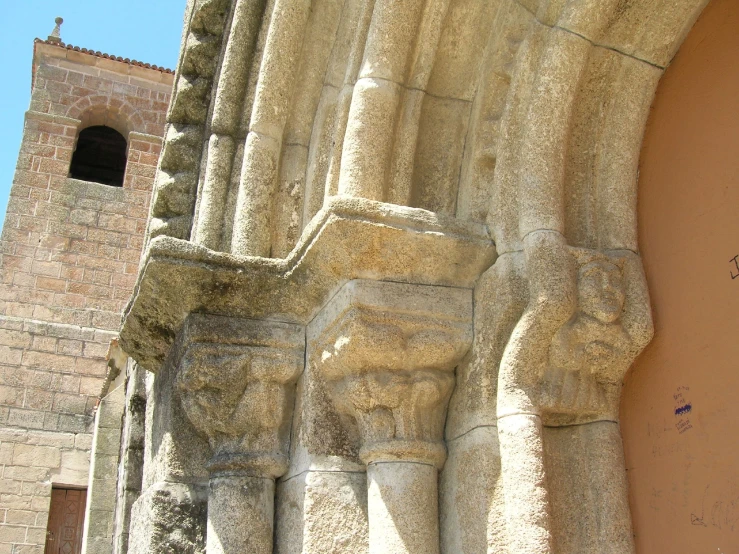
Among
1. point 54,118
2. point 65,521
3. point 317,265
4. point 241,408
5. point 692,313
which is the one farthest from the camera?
point 54,118

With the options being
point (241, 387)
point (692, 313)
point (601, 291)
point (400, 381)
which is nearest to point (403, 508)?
point (400, 381)

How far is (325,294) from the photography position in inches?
97.7

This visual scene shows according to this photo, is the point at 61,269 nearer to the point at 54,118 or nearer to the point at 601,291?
the point at 54,118

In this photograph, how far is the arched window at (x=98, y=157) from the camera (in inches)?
441

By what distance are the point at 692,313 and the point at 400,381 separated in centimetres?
82

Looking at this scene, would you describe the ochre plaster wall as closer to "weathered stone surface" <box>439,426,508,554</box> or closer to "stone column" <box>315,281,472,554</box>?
"weathered stone surface" <box>439,426,508,554</box>

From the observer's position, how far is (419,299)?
233 centimetres

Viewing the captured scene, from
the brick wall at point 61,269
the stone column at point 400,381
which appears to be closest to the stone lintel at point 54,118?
the brick wall at point 61,269

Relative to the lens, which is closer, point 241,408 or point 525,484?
point 525,484

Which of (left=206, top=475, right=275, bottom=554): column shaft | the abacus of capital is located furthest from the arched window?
(left=206, top=475, right=275, bottom=554): column shaft

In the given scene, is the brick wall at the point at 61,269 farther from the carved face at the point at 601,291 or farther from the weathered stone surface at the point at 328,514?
the carved face at the point at 601,291

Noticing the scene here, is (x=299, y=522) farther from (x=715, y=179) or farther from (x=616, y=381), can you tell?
(x=715, y=179)

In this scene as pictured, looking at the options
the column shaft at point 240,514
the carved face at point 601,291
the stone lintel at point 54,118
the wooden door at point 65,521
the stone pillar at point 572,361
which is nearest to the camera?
the stone pillar at point 572,361

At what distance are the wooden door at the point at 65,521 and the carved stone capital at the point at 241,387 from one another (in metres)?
6.01
